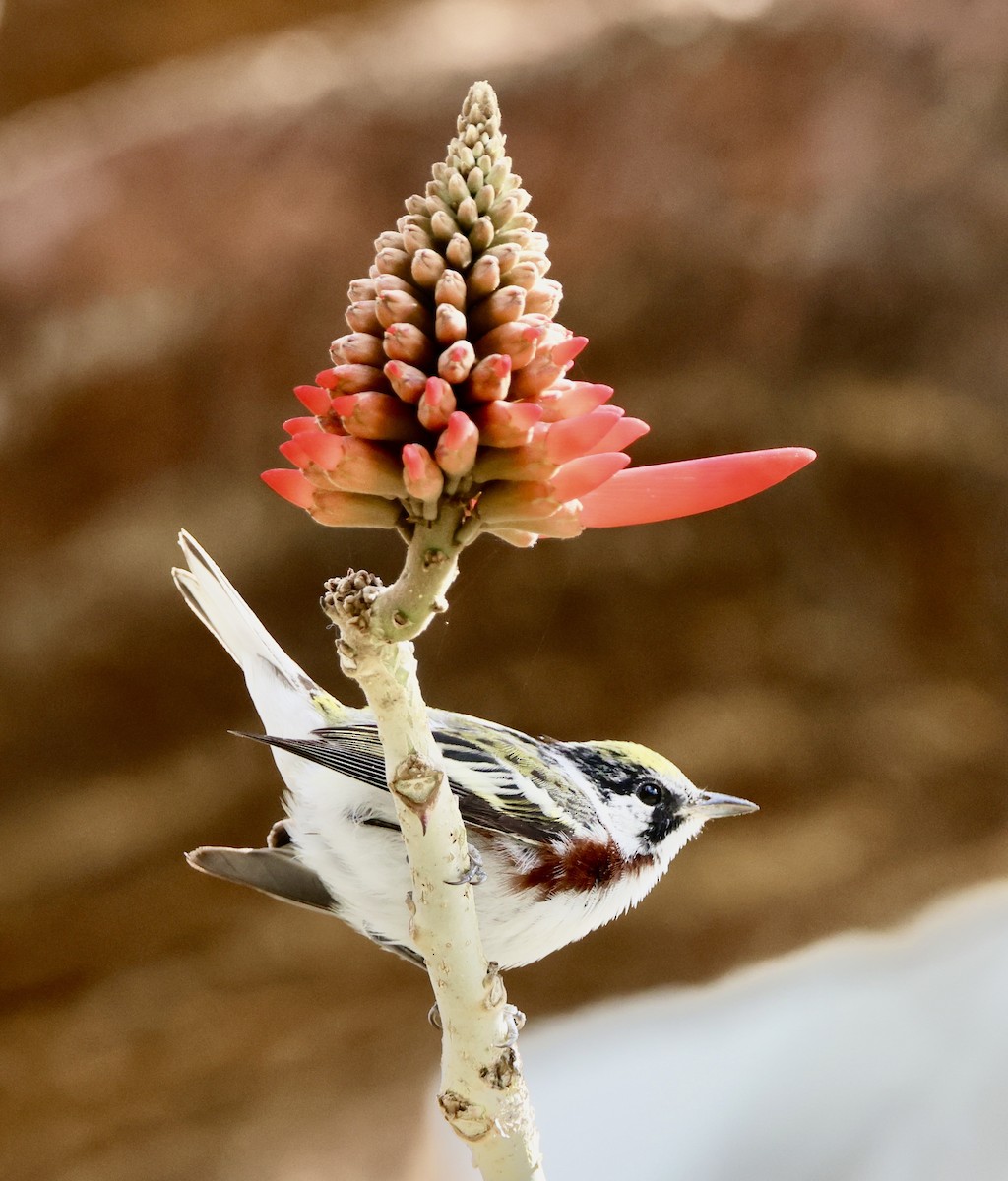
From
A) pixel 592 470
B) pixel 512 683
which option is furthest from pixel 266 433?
pixel 592 470

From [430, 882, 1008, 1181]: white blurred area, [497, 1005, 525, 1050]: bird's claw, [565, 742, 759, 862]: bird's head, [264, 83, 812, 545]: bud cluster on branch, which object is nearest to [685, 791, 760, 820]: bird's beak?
[565, 742, 759, 862]: bird's head

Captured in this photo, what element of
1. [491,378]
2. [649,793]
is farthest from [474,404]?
[649,793]

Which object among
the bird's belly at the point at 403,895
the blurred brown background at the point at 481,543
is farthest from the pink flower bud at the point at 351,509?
the blurred brown background at the point at 481,543

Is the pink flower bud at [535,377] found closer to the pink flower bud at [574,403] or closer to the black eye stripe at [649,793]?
the pink flower bud at [574,403]

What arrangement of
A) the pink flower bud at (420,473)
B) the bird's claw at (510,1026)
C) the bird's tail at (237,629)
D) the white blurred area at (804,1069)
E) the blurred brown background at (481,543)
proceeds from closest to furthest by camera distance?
the pink flower bud at (420,473)
the bird's claw at (510,1026)
the bird's tail at (237,629)
the blurred brown background at (481,543)
the white blurred area at (804,1069)

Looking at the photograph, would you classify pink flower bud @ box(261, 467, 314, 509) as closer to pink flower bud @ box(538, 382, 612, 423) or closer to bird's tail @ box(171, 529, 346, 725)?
pink flower bud @ box(538, 382, 612, 423)
